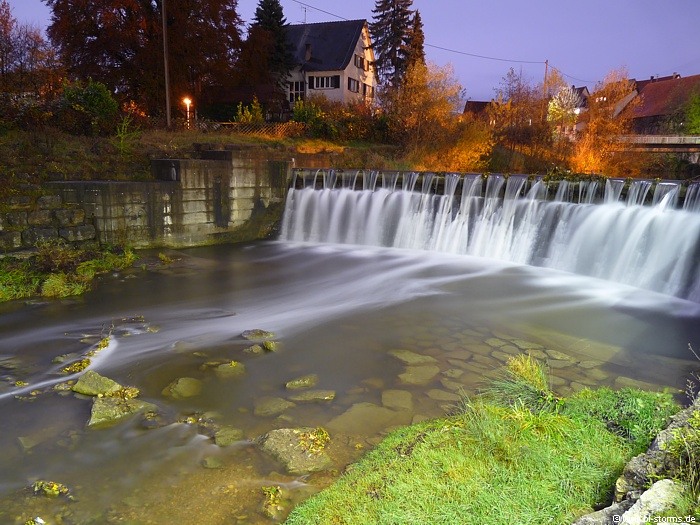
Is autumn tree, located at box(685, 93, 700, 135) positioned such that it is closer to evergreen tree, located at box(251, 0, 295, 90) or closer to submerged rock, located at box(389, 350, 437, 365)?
evergreen tree, located at box(251, 0, 295, 90)

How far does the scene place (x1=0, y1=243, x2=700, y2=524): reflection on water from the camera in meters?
3.95

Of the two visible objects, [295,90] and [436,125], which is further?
[295,90]

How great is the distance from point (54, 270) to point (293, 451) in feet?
25.8

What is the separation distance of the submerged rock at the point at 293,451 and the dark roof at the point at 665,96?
43633mm

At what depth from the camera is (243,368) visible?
6.06 m

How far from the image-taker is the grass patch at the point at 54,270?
898 centimetres

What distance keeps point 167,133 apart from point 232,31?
1099 cm

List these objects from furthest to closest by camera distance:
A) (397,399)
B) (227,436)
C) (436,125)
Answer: (436,125), (397,399), (227,436)

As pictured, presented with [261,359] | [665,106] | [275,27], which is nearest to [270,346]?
[261,359]

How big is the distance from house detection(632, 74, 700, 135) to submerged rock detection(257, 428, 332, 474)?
40692mm

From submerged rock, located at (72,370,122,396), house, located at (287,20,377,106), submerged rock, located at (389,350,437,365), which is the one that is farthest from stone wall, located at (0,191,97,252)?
house, located at (287,20,377,106)

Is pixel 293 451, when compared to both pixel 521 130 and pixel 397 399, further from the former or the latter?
pixel 521 130

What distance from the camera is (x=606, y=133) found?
26375 mm

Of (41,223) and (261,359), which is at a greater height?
(41,223)
